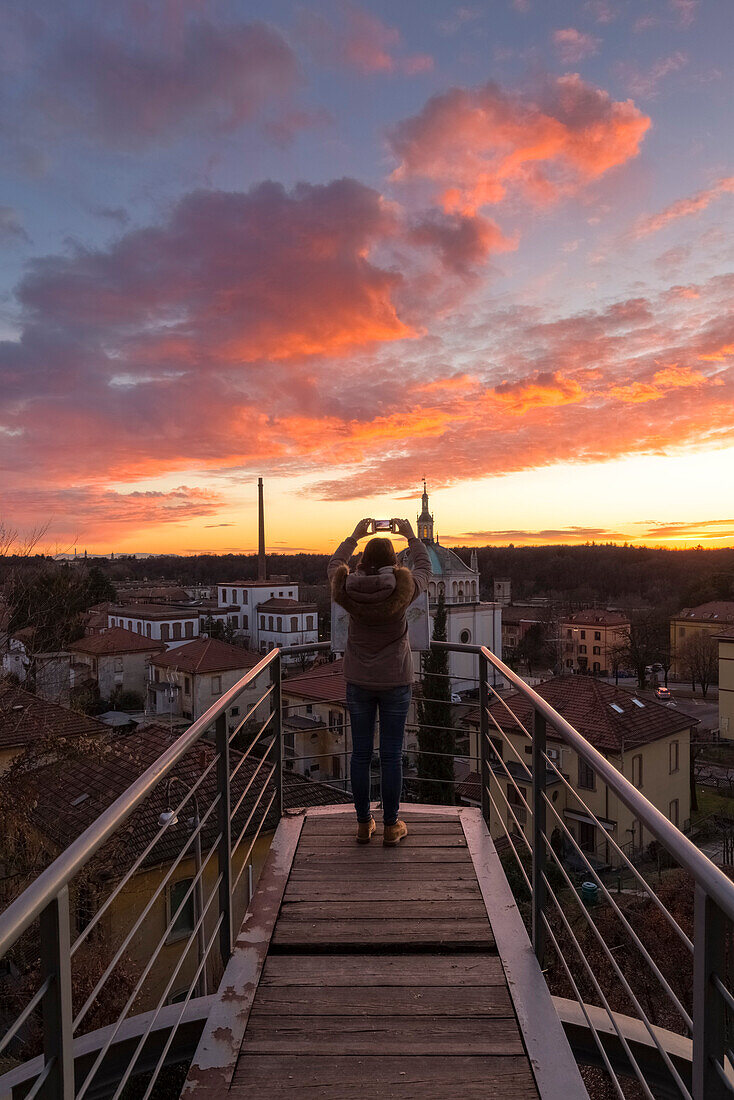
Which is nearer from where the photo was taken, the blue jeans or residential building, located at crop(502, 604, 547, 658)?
the blue jeans

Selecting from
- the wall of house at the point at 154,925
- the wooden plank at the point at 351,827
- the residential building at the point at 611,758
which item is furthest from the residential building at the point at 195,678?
the wooden plank at the point at 351,827

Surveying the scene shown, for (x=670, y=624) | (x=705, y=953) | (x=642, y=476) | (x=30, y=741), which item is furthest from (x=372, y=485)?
(x=705, y=953)

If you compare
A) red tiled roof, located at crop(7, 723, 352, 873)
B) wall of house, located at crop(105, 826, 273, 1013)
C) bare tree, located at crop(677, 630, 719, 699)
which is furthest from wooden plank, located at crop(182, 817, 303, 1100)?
bare tree, located at crop(677, 630, 719, 699)

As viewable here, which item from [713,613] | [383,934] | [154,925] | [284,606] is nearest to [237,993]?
[383,934]

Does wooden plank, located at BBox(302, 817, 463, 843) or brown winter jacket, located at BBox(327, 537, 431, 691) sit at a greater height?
brown winter jacket, located at BBox(327, 537, 431, 691)

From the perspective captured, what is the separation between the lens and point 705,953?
1.12m

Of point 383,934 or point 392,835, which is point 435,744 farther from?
point 383,934

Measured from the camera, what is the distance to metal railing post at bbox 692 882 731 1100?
111cm

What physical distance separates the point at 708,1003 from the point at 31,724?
12585mm

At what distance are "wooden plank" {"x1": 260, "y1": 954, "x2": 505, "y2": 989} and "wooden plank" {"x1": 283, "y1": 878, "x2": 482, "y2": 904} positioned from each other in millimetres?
420

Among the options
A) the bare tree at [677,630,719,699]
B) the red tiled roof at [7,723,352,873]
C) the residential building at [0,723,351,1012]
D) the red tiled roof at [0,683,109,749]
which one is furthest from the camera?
the bare tree at [677,630,719,699]

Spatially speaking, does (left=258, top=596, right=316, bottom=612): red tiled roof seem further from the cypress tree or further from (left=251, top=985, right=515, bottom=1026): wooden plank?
(left=251, top=985, right=515, bottom=1026): wooden plank

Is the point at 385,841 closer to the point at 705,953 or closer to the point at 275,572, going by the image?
the point at 705,953

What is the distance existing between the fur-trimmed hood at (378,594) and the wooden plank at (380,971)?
56.8 inches
